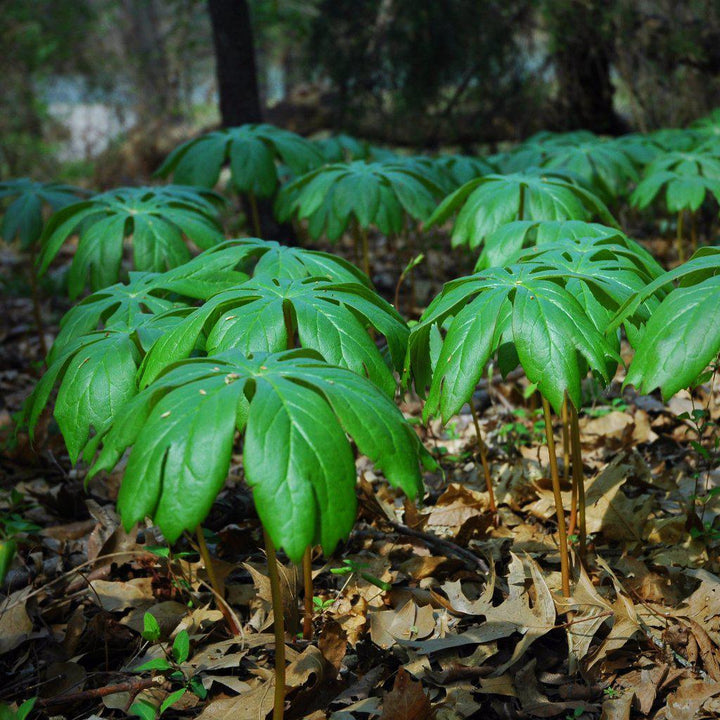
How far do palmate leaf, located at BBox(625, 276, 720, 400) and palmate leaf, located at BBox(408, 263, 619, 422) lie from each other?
0.09 meters

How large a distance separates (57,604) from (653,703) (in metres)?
1.44

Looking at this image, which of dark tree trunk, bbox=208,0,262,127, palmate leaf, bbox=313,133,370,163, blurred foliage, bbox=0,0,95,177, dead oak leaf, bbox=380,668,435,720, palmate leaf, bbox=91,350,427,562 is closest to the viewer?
palmate leaf, bbox=91,350,427,562

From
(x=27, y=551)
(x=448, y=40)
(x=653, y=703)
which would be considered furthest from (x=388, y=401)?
(x=448, y=40)

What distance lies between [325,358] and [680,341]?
61 centimetres

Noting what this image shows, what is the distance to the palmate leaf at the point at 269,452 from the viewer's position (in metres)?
0.95

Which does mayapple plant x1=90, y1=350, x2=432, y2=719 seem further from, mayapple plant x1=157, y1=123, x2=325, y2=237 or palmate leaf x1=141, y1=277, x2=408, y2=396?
mayapple plant x1=157, y1=123, x2=325, y2=237

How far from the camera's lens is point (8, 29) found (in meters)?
7.48

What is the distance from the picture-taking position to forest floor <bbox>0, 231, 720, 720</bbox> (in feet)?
4.96

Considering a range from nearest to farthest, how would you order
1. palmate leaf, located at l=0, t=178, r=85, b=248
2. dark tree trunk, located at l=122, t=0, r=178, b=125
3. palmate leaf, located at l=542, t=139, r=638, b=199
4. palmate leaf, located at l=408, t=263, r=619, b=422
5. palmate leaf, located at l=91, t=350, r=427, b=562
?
palmate leaf, located at l=91, t=350, r=427, b=562, palmate leaf, located at l=408, t=263, r=619, b=422, palmate leaf, located at l=0, t=178, r=85, b=248, palmate leaf, located at l=542, t=139, r=638, b=199, dark tree trunk, located at l=122, t=0, r=178, b=125

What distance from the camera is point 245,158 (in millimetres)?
3027

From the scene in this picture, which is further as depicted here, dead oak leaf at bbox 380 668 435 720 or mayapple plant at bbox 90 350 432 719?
dead oak leaf at bbox 380 668 435 720

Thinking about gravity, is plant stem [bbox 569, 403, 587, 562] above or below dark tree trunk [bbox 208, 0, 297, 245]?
below

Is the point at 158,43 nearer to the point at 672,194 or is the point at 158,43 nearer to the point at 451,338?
the point at 672,194

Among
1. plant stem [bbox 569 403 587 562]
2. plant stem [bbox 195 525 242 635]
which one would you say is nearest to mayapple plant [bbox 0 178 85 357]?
plant stem [bbox 195 525 242 635]
